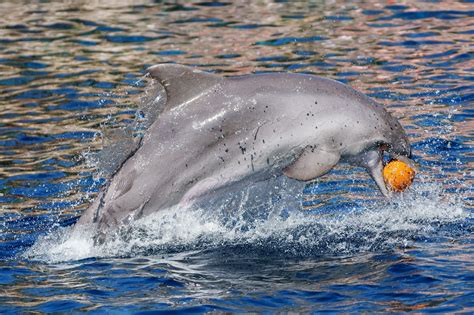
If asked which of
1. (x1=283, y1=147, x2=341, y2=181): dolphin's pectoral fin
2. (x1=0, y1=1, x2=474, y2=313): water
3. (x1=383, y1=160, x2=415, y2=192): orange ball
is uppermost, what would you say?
(x1=283, y1=147, x2=341, y2=181): dolphin's pectoral fin

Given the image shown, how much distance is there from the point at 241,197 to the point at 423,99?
588 cm

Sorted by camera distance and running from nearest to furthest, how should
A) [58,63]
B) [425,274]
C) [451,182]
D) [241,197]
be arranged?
1. [425,274]
2. [241,197]
3. [451,182]
4. [58,63]

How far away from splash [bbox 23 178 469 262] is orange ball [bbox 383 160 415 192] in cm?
31

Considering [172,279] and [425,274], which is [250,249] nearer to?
[172,279]

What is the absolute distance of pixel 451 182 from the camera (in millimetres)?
11234

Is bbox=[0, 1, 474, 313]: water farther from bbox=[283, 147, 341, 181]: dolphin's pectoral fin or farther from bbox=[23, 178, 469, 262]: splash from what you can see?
bbox=[283, 147, 341, 181]: dolphin's pectoral fin

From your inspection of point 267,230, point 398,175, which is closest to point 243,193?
point 267,230

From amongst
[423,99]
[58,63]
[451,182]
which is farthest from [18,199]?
[58,63]

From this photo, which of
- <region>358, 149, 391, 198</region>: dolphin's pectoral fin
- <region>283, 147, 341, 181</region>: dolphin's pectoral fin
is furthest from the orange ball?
<region>283, 147, 341, 181</region>: dolphin's pectoral fin

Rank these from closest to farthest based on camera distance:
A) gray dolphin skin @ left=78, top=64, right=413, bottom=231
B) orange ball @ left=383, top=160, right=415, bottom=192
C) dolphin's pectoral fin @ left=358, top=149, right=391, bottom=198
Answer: gray dolphin skin @ left=78, top=64, right=413, bottom=231 < orange ball @ left=383, top=160, right=415, bottom=192 < dolphin's pectoral fin @ left=358, top=149, right=391, bottom=198

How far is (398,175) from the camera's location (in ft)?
31.4

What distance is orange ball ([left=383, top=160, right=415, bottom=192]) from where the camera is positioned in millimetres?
9562

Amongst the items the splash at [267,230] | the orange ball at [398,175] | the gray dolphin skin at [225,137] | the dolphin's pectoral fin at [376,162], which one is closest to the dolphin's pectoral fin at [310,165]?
the gray dolphin skin at [225,137]

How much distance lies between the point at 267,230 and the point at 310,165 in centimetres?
107
